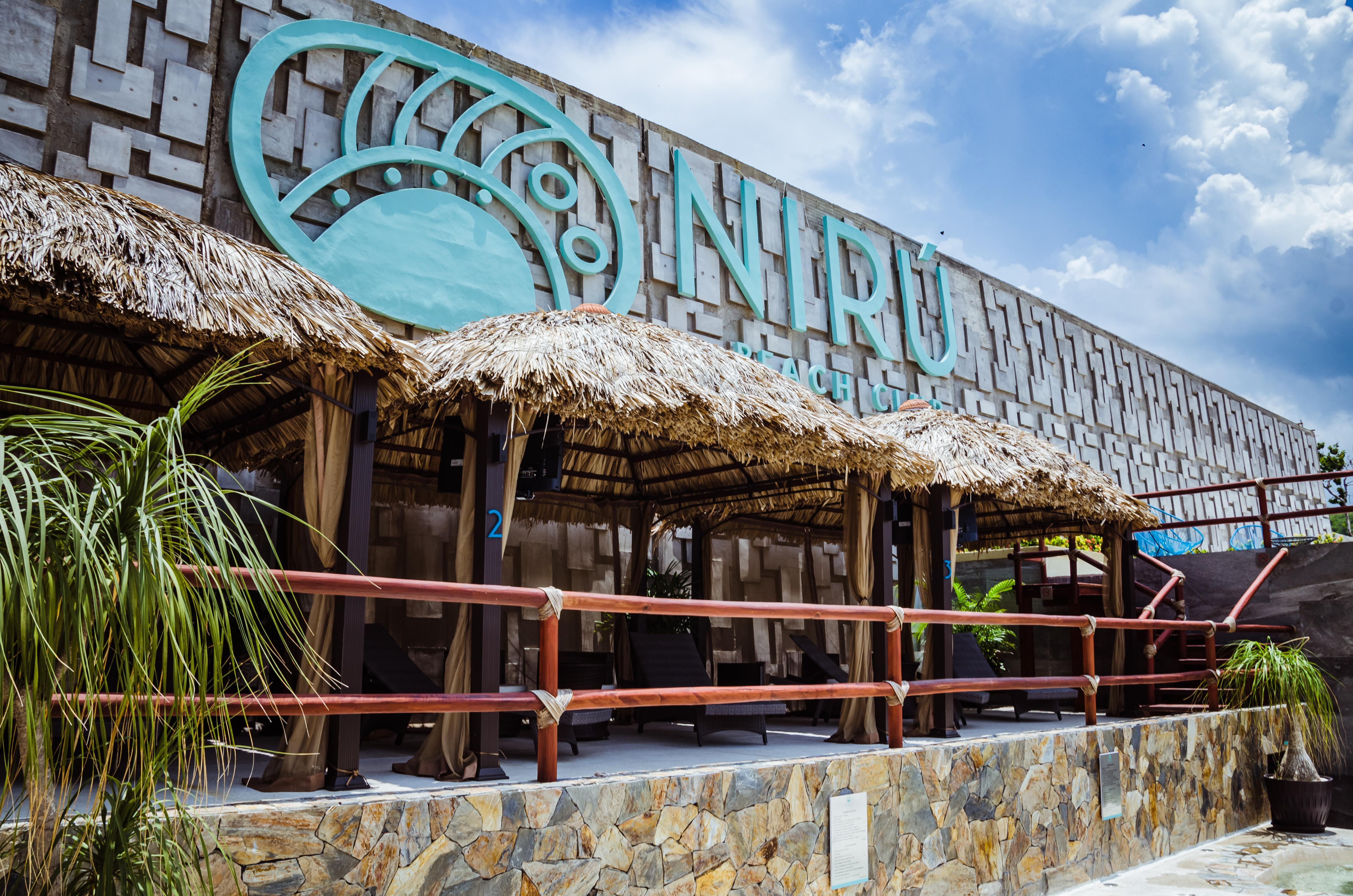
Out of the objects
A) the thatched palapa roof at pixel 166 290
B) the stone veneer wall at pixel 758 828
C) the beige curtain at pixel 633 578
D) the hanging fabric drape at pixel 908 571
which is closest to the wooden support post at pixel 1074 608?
the hanging fabric drape at pixel 908 571

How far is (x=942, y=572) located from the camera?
7363mm

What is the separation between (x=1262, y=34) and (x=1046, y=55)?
3808 centimetres

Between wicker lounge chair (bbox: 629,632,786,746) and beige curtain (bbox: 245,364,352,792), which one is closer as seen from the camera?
beige curtain (bbox: 245,364,352,792)

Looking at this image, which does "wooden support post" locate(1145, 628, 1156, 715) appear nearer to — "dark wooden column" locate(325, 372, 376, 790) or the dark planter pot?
the dark planter pot

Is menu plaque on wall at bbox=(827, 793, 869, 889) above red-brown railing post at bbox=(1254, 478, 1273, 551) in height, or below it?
below

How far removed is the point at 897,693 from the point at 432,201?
5.80 metres

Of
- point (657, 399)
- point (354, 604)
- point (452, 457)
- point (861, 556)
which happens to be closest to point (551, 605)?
point (354, 604)

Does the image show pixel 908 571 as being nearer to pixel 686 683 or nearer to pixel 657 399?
pixel 686 683

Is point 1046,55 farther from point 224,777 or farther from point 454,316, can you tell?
point 224,777

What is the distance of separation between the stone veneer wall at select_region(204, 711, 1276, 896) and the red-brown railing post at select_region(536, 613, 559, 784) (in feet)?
0.34

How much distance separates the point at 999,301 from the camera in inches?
599

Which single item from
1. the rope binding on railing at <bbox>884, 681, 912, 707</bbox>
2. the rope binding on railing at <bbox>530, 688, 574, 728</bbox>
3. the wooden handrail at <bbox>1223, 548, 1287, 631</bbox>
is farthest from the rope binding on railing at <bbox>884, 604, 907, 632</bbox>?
the wooden handrail at <bbox>1223, 548, 1287, 631</bbox>

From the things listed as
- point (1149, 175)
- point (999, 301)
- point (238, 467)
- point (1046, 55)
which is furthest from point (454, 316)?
point (1149, 175)

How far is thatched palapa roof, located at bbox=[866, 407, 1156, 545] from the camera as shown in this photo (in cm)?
757
